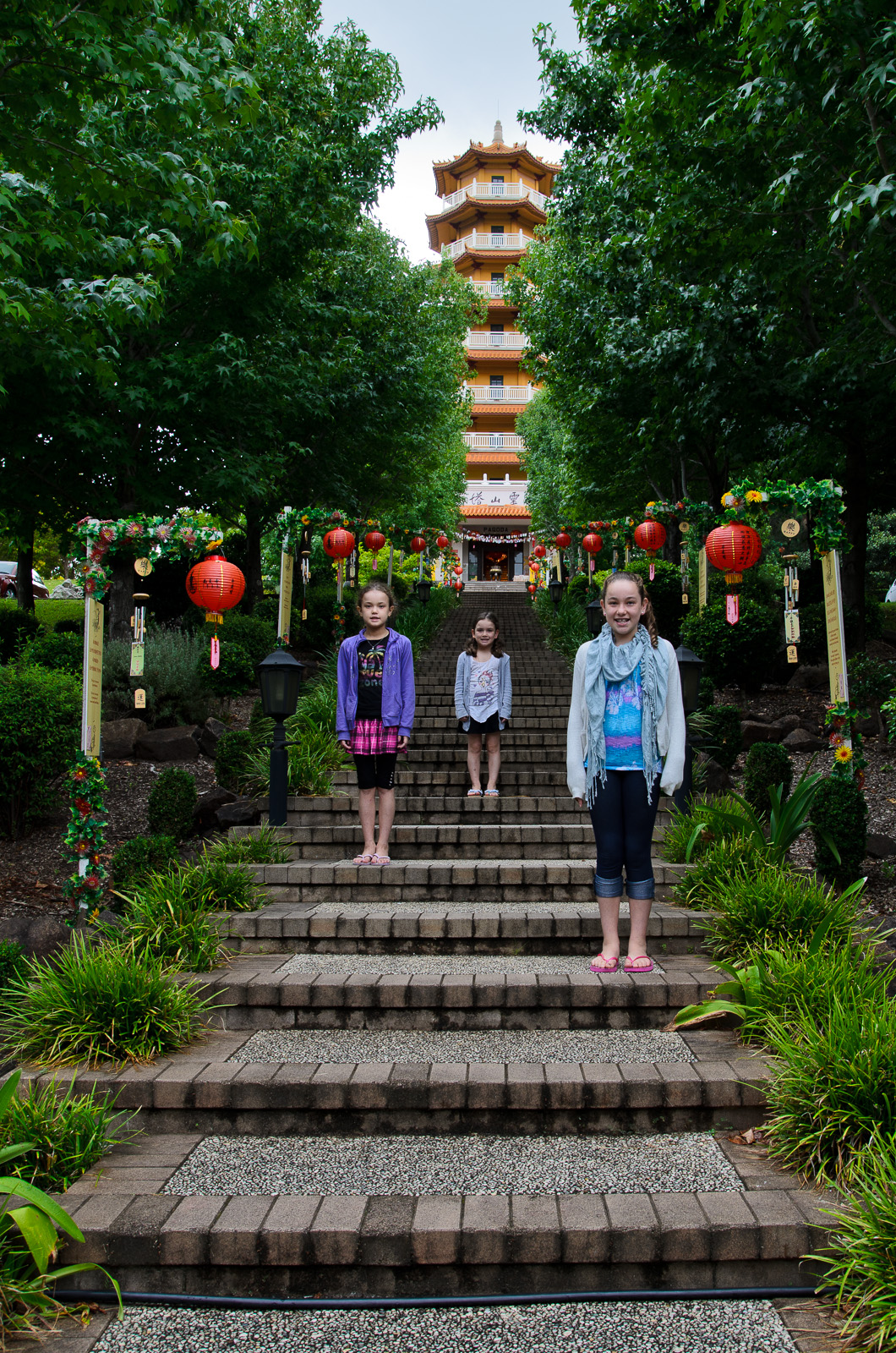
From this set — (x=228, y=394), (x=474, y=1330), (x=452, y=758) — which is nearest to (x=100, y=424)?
(x=228, y=394)

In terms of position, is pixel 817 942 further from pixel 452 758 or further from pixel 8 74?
pixel 8 74

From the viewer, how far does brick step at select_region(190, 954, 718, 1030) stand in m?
3.81

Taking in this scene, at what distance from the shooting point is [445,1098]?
3.16m

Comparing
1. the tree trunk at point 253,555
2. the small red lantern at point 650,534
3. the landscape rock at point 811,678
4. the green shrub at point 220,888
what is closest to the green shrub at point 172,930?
the green shrub at point 220,888

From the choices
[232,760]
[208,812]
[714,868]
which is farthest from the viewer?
[232,760]

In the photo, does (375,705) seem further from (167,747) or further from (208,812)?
(167,747)

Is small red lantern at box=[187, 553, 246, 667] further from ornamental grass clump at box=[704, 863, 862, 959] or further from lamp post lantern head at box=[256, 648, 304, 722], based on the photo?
ornamental grass clump at box=[704, 863, 862, 959]

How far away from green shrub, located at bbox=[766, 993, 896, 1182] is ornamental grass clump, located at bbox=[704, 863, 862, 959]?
0.91 meters

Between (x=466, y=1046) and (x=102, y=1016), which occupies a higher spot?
(x=102, y=1016)

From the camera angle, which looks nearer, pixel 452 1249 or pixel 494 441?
pixel 452 1249

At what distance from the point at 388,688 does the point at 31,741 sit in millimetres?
3136

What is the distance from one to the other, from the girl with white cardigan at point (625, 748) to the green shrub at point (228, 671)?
270 inches

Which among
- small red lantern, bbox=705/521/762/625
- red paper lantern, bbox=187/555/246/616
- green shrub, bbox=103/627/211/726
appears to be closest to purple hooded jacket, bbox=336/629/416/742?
red paper lantern, bbox=187/555/246/616

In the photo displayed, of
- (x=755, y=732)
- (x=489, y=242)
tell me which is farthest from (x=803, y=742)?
(x=489, y=242)
